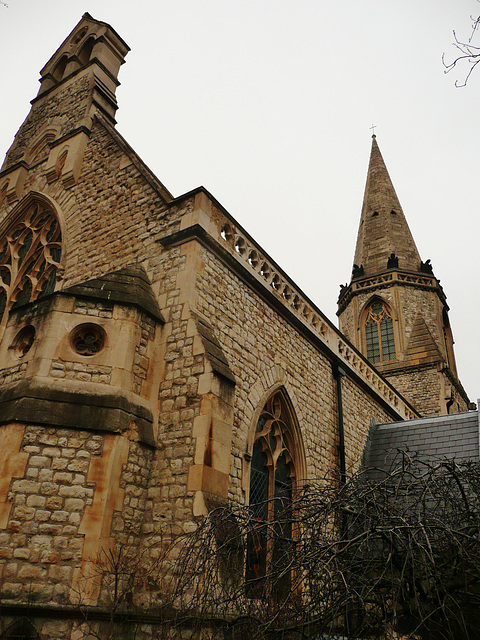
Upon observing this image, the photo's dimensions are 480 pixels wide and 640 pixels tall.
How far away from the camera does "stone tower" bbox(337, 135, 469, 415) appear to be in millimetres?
22188

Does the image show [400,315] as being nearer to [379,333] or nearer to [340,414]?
[379,333]

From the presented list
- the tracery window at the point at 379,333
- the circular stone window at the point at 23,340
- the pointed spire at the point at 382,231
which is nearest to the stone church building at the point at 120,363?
the circular stone window at the point at 23,340

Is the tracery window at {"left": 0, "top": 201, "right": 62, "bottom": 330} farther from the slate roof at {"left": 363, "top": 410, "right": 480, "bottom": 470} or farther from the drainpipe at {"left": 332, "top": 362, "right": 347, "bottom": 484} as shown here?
the slate roof at {"left": 363, "top": 410, "right": 480, "bottom": 470}

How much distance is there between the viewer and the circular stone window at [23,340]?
7359 mm

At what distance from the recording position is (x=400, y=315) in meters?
24.5

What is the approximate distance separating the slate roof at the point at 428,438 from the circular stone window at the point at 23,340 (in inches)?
294

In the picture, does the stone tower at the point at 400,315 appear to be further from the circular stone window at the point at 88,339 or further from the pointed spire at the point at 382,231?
→ the circular stone window at the point at 88,339

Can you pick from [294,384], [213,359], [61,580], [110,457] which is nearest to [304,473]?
[294,384]

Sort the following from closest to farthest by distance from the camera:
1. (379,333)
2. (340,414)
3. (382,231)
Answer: (340,414), (379,333), (382,231)

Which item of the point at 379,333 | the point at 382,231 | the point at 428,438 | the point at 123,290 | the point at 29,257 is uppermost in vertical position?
the point at 382,231

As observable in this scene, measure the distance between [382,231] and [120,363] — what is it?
2453 centimetres

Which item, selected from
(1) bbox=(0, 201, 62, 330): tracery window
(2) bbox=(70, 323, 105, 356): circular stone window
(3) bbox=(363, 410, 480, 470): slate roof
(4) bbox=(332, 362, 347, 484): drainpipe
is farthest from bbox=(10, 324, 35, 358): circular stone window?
(3) bbox=(363, 410, 480, 470): slate roof

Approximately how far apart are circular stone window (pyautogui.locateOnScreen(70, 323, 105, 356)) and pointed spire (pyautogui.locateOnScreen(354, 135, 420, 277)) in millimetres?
21402

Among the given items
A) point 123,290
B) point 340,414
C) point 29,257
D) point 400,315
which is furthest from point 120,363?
point 400,315
